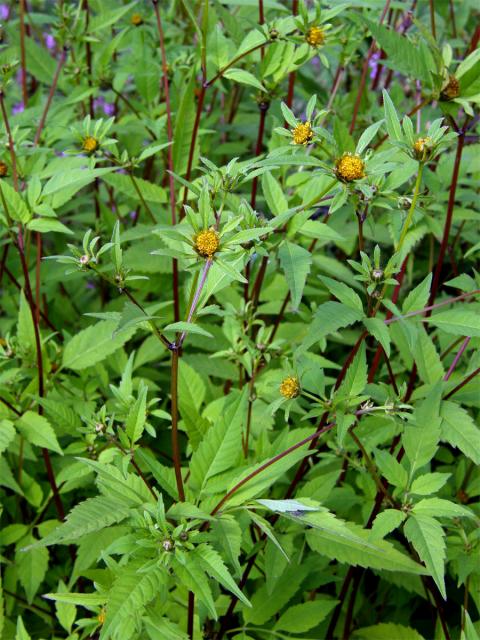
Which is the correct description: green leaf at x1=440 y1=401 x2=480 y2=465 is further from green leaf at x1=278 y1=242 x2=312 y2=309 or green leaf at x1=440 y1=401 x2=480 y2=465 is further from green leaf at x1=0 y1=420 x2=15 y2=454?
green leaf at x1=0 y1=420 x2=15 y2=454

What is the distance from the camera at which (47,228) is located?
1.77 m

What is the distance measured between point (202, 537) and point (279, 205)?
867 millimetres

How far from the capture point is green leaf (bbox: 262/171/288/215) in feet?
5.79

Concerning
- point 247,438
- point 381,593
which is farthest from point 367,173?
point 381,593

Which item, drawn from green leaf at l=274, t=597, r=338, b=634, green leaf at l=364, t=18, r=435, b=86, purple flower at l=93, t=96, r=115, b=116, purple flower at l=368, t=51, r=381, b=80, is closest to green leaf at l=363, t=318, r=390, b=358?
green leaf at l=364, t=18, r=435, b=86

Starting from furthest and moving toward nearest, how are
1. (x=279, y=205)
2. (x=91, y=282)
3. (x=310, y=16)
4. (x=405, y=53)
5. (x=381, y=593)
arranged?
1. (x=91, y=282)
2. (x=381, y=593)
3. (x=310, y=16)
4. (x=279, y=205)
5. (x=405, y=53)

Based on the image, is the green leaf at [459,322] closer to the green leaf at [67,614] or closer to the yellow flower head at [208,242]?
the yellow flower head at [208,242]

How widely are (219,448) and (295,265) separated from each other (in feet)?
1.43

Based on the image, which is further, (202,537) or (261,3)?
(261,3)

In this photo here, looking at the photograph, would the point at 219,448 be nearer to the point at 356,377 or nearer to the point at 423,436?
the point at 356,377

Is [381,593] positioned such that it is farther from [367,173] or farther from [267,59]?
[267,59]

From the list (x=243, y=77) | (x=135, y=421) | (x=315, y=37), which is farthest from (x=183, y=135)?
(x=135, y=421)

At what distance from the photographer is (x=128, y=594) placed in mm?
1193

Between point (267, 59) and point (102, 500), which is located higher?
point (267, 59)
